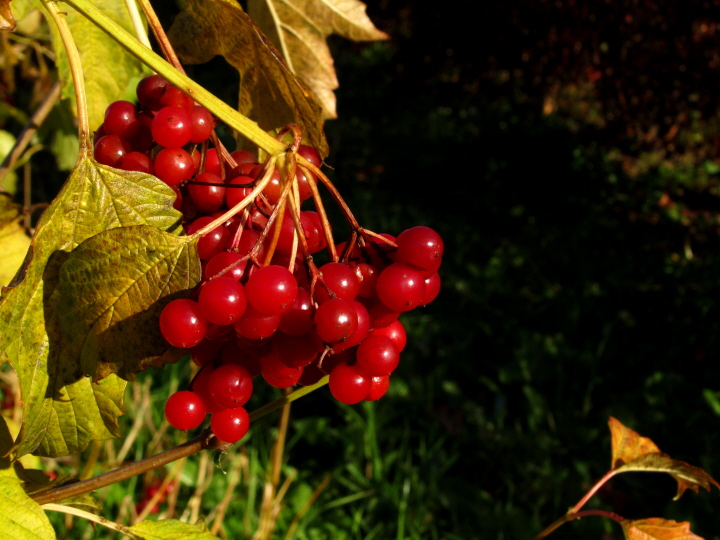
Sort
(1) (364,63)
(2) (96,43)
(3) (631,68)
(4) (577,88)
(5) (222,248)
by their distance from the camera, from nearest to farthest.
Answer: (5) (222,248)
(2) (96,43)
(3) (631,68)
(4) (577,88)
(1) (364,63)

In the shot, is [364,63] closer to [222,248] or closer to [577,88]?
[577,88]

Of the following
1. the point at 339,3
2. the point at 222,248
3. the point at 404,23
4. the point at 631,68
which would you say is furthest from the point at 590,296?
the point at 404,23

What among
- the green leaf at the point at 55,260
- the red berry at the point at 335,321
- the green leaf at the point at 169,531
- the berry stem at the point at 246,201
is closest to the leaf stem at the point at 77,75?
the green leaf at the point at 55,260

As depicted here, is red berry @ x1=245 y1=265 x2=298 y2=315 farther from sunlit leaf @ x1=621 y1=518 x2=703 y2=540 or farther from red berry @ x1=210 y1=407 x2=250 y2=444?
sunlit leaf @ x1=621 y1=518 x2=703 y2=540

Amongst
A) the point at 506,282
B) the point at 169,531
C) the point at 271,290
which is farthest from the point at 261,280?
the point at 506,282

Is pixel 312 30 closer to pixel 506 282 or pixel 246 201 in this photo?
pixel 246 201

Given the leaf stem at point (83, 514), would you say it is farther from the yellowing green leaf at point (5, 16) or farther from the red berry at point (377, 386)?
the yellowing green leaf at point (5, 16)

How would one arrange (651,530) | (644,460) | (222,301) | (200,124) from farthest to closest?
(644,460), (651,530), (200,124), (222,301)
